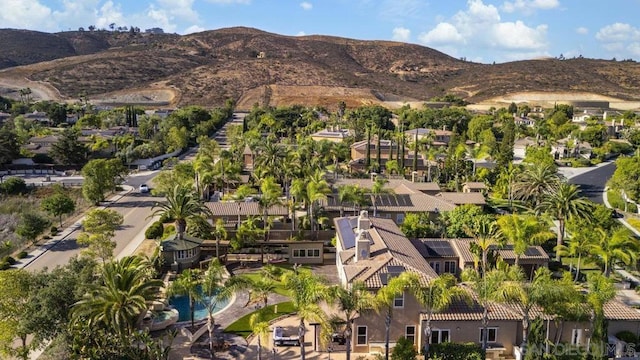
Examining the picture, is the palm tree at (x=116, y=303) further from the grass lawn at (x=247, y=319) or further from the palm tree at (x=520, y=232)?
the palm tree at (x=520, y=232)

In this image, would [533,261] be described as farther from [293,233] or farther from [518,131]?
[518,131]

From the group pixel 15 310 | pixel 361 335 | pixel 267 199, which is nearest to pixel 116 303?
pixel 15 310

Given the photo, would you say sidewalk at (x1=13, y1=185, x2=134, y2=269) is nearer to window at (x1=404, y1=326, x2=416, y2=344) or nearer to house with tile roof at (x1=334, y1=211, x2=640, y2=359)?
house with tile roof at (x1=334, y1=211, x2=640, y2=359)

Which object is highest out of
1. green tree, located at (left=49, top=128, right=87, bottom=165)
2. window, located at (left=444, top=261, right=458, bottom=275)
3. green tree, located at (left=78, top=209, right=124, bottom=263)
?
green tree, located at (left=49, top=128, right=87, bottom=165)

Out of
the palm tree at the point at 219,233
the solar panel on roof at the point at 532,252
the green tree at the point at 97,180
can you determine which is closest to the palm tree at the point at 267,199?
the palm tree at the point at 219,233

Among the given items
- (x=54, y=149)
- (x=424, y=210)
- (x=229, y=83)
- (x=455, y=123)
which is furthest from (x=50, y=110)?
(x=424, y=210)

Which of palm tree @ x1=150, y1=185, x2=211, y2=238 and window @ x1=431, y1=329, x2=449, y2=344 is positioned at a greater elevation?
palm tree @ x1=150, y1=185, x2=211, y2=238

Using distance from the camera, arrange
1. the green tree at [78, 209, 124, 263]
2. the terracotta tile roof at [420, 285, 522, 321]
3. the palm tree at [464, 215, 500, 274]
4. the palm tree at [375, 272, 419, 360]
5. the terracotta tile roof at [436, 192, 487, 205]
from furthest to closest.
Answer: the terracotta tile roof at [436, 192, 487, 205] → the green tree at [78, 209, 124, 263] → the palm tree at [464, 215, 500, 274] → the terracotta tile roof at [420, 285, 522, 321] → the palm tree at [375, 272, 419, 360]

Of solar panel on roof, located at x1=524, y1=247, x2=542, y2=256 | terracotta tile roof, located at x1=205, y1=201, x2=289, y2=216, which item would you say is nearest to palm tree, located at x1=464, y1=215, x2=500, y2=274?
solar panel on roof, located at x1=524, y1=247, x2=542, y2=256
